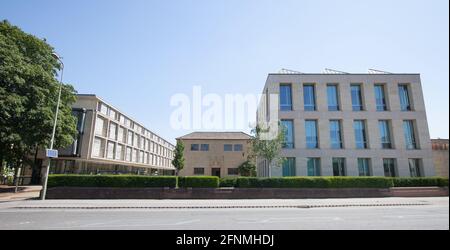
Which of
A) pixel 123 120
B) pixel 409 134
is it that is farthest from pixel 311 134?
pixel 123 120

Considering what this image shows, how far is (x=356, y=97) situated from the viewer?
29.9m

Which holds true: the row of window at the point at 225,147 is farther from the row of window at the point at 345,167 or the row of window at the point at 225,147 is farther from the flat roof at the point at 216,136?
the row of window at the point at 345,167

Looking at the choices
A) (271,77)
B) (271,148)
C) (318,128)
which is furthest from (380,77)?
(271,148)

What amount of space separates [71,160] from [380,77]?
157ft

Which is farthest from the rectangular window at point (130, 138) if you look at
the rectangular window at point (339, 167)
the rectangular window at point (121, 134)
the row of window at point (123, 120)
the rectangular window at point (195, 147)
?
the rectangular window at point (339, 167)

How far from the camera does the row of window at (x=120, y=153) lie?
42000 millimetres

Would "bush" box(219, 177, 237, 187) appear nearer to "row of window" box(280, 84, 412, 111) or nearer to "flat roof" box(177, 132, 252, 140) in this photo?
"row of window" box(280, 84, 412, 111)

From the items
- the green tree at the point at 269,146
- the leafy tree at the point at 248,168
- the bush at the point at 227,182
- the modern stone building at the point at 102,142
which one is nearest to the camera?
the bush at the point at 227,182

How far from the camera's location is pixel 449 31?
1.95 metres

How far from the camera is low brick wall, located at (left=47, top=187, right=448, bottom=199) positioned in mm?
18703

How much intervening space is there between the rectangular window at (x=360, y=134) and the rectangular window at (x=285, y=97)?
8140 millimetres

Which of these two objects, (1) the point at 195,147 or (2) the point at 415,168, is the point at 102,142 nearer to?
(1) the point at 195,147

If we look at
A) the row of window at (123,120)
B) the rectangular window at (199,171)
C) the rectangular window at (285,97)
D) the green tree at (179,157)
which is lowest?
the rectangular window at (199,171)
